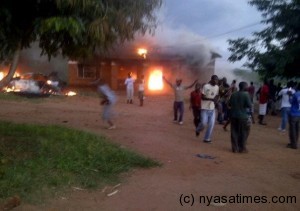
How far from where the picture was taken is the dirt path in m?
6.21

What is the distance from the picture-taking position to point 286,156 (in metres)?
10.3

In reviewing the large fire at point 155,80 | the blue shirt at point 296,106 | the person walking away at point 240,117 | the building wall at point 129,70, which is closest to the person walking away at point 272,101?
the blue shirt at point 296,106

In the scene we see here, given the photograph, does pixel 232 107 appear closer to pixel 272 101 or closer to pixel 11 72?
pixel 11 72

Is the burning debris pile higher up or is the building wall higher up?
the building wall

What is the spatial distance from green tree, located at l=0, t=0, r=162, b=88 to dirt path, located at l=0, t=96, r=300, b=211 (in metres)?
2.47

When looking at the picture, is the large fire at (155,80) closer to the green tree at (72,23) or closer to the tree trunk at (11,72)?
the green tree at (72,23)

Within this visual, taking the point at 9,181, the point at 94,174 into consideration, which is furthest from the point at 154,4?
the point at 9,181

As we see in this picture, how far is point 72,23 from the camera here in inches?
263

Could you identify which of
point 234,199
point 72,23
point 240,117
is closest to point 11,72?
point 72,23

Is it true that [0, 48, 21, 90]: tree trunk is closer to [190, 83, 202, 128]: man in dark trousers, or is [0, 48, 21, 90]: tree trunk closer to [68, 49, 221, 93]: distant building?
[190, 83, 202, 128]: man in dark trousers

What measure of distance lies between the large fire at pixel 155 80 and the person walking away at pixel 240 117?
23922 mm

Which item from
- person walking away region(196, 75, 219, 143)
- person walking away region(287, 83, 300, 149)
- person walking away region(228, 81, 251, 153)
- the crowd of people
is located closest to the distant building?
the crowd of people

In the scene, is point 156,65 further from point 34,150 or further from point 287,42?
point 34,150

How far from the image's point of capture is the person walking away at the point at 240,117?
9.99 metres
